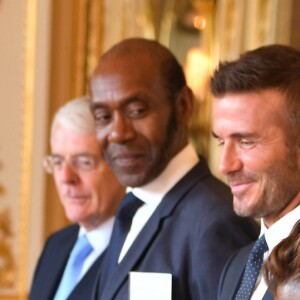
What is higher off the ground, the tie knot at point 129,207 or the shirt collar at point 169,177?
the shirt collar at point 169,177

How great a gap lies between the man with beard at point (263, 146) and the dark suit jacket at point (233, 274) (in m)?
0.05

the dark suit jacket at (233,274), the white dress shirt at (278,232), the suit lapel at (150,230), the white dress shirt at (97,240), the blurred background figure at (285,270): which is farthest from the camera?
the white dress shirt at (97,240)

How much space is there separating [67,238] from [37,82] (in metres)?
1.64

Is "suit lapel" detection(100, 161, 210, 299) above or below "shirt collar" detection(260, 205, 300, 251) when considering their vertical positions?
below

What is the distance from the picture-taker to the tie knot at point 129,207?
2.59 m

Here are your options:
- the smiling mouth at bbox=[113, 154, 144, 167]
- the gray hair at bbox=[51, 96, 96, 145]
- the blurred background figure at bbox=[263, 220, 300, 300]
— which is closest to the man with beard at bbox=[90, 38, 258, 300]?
the smiling mouth at bbox=[113, 154, 144, 167]

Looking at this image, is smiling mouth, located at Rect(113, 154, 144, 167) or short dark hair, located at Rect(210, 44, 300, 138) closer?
short dark hair, located at Rect(210, 44, 300, 138)

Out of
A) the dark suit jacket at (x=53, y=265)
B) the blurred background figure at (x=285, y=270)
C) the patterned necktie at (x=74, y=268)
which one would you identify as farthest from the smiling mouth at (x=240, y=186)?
the patterned necktie at (x=74, y=268)

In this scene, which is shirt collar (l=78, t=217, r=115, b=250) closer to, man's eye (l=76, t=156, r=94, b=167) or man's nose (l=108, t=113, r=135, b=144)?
man's eye (l=76, t=156, r=94, b=167)

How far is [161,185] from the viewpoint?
2.51m

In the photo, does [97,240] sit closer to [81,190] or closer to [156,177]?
[81,190]

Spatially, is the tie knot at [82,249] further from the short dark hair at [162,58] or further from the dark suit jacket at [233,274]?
the dark suit jacket at [233,274]

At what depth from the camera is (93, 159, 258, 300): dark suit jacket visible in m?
2.26

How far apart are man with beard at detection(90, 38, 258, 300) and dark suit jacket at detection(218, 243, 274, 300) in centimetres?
17
